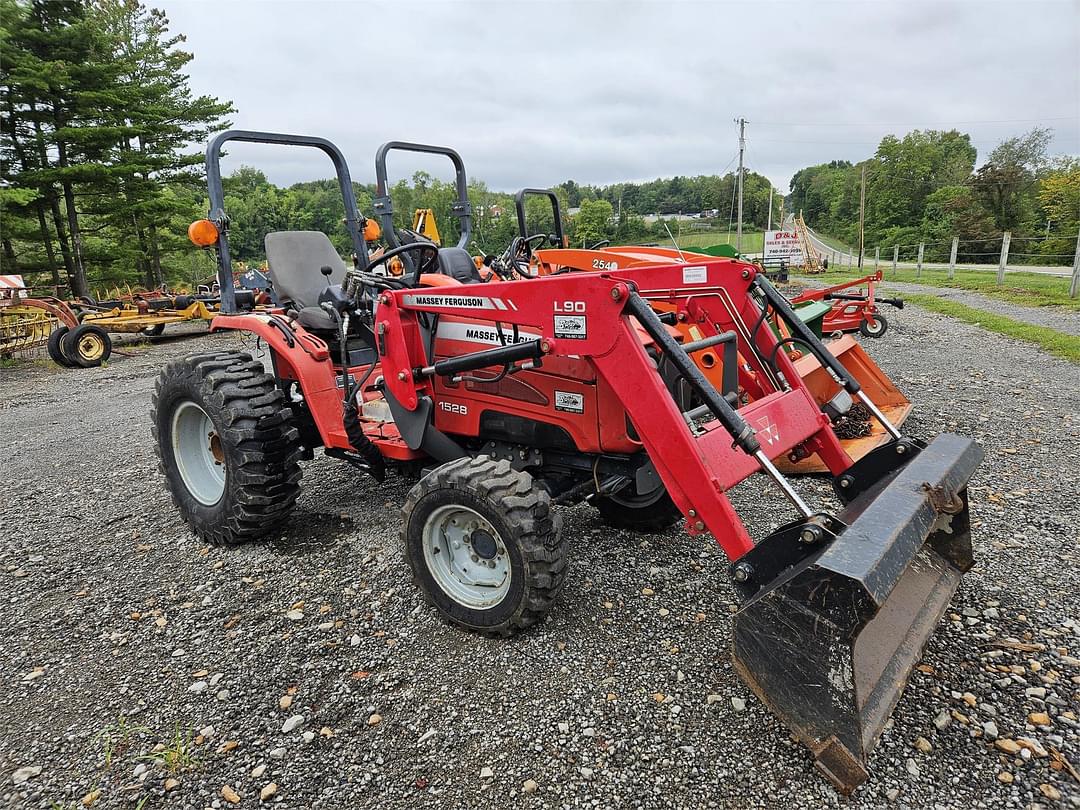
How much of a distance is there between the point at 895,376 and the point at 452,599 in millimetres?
7195

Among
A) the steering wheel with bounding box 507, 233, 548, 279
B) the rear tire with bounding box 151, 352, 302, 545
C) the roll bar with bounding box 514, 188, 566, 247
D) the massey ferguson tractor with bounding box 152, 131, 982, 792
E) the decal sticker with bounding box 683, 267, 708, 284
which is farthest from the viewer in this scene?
the roll bar with bounding box 514, 188, 566, 247

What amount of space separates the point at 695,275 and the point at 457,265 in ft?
6.37

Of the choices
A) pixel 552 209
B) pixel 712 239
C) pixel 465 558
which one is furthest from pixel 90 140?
pixel 712 239

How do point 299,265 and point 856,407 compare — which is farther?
point 856,407

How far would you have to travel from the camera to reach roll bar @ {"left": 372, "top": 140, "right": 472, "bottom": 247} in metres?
4.55

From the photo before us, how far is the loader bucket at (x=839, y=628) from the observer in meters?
1.97

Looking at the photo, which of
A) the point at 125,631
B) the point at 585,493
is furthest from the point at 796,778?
the point at 125,631

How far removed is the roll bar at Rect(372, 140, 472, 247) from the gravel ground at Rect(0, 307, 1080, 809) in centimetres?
207

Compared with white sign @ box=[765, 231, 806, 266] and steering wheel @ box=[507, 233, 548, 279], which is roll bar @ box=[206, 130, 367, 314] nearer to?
steering wheel @ box=[507, 233, 548, 279]

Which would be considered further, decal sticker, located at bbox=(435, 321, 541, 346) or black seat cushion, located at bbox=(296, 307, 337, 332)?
black seat cushion, located at bbox=(296, 307, 337, 332)

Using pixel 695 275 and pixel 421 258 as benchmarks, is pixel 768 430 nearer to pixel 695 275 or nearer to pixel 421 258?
pixel 695 275

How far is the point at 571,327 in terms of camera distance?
2732 mm

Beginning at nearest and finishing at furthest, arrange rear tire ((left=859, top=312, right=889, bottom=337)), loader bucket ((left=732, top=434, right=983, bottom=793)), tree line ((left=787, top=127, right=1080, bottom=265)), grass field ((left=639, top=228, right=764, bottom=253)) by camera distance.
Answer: loader bucket ((left=732, top=434, right=983, bottom=793))
rear tire ((left=859, top=312, right=889, bottom=337))
grass field ((left=639, top=228, right=764, bottom=253))
tree line ((left=787, top=127, right=1080, bottom=265))

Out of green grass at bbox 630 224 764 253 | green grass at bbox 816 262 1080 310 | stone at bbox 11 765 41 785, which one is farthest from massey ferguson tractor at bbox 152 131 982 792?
green grass at bbox 630 224 764 253
